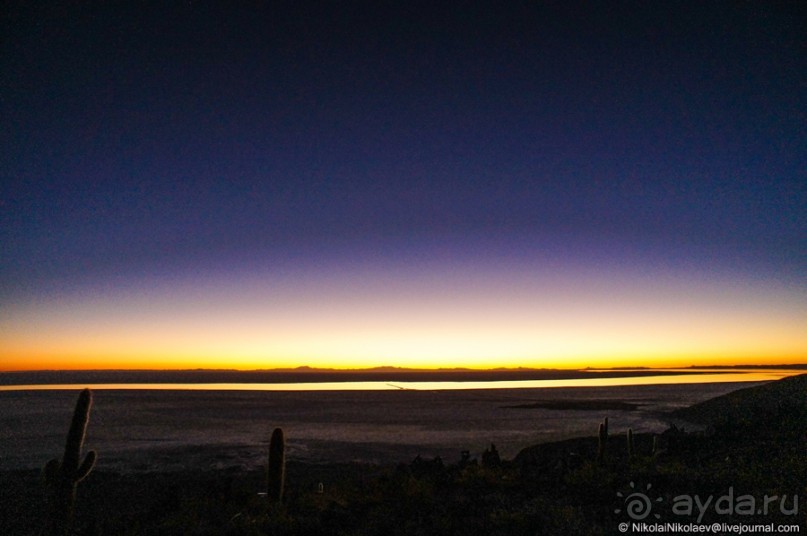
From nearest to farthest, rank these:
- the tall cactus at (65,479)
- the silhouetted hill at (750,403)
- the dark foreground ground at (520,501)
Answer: the dark foreground ground at (520,501)
the tall cactus at (65,479)
the silhouetted hill at (750,403)

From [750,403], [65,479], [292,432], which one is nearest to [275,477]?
[65,479]

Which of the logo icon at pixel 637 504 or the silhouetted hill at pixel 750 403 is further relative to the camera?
the silhouetted hill at pixel 750 403

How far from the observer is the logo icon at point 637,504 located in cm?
1045

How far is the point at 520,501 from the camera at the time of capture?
12.1 m

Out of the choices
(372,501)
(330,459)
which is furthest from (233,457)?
(372,501)

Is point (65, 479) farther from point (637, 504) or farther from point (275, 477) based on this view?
point (637, 504)

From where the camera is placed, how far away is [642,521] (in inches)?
399

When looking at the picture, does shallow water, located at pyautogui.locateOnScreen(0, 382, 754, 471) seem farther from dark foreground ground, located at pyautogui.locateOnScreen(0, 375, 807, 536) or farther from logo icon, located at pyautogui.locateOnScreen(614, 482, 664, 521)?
logo icon, located at pyautogui.locateOnScreen(614, 482, 664, 521)

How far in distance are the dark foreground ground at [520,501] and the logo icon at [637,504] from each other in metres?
0.03

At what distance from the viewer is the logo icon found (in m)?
10.4

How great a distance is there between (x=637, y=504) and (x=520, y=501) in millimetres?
2377

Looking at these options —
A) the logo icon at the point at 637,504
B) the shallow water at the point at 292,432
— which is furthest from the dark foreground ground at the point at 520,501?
the shallow water at the point at 292,432

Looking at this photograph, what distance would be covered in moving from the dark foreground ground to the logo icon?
3 centimetres

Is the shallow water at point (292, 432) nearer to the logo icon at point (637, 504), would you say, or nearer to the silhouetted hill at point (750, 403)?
the silhouetted hill at point (750, 403)
